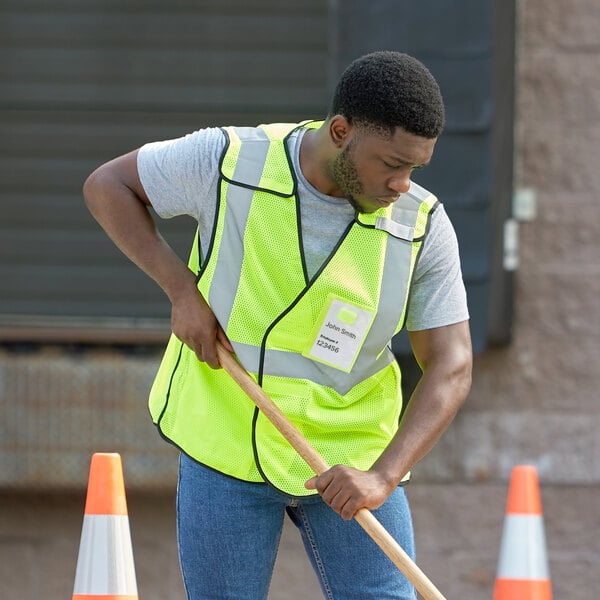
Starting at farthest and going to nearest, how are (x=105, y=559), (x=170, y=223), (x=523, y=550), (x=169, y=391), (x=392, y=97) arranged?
1. (x=170, y=223)
2. (x=523, y=550)
3. (x=105, y=559)
4. (x=169, y=391)
5. (x=392, y=97)

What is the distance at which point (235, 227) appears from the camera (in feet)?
9.52

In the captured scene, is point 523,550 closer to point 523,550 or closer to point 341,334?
point 523,550

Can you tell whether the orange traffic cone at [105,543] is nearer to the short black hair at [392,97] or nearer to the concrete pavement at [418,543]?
the short black hair at [392,97]

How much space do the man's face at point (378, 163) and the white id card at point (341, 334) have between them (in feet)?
0.78

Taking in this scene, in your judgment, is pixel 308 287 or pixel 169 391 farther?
pixel 169 391

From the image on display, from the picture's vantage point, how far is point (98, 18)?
16.4 ft

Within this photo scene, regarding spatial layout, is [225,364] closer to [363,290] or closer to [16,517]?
[363,290]

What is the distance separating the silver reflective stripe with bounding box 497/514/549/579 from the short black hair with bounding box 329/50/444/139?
1464 mm

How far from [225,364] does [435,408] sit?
1.53 ft

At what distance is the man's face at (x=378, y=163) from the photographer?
2.72m

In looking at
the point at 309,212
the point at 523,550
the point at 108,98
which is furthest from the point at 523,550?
the point at 108,98

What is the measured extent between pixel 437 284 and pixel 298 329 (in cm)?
32

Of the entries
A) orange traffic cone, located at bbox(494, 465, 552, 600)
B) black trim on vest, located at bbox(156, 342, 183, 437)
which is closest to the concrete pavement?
orange traffic cone, located at bbox(494, 465, 552, 600)

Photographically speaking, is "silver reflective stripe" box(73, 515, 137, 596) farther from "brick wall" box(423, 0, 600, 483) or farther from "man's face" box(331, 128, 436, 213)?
"brick wall" box(423, 0, 600, 483)
